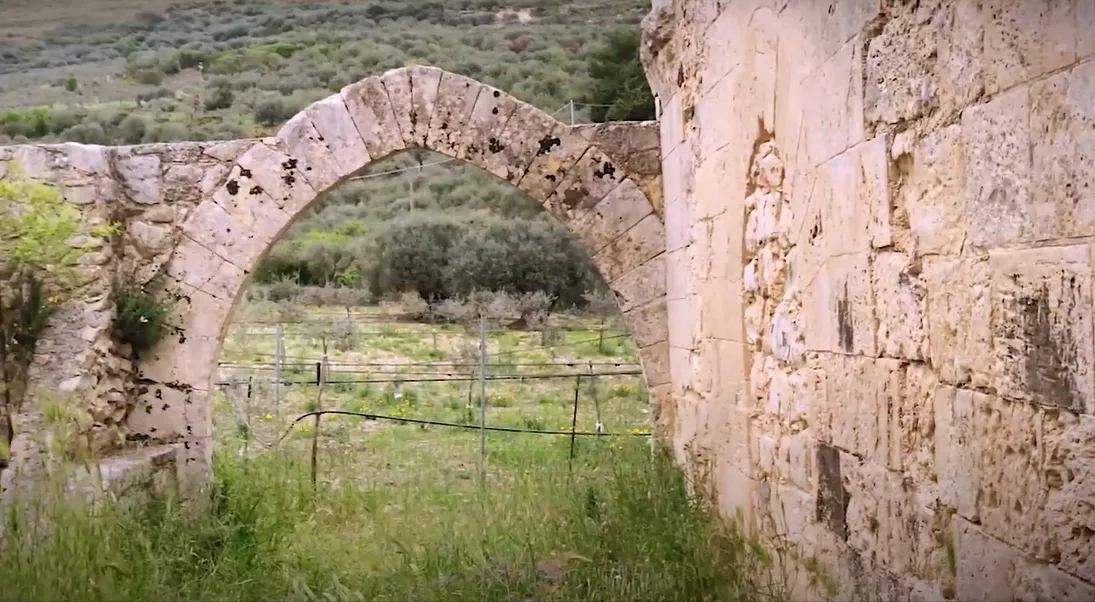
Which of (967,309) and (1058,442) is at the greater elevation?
(967,309)

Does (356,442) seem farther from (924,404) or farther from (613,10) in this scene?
(613,10)

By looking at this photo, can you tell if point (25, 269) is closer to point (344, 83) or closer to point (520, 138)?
point (520, 138)

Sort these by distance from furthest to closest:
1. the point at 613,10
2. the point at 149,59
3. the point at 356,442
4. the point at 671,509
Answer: the point at 613,10, the point at 149,59, the point at 356,442, the point at 671,509

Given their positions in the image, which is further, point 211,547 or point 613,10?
point 613,10

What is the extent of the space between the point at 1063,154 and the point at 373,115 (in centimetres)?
416

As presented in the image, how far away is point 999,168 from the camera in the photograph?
1.79 m

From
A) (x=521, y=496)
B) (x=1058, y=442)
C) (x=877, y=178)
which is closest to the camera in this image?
(x=1058, y=442)

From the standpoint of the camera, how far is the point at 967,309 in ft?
6.36

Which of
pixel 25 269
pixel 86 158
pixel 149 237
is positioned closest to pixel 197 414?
pixel 149 237

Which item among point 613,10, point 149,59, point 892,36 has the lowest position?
point 892,36

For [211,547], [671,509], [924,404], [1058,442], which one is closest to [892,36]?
[924,404]

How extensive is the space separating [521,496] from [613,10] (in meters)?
14.9

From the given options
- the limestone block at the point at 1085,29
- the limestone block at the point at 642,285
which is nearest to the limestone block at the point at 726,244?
the limestone block at the point at 642,285

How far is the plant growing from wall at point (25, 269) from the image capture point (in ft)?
15.4
